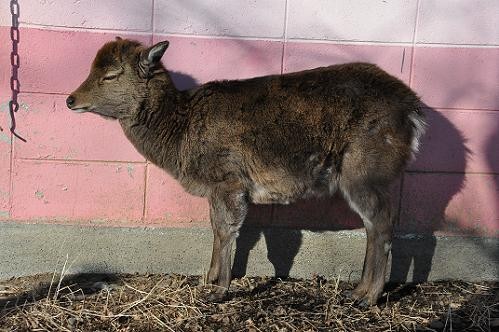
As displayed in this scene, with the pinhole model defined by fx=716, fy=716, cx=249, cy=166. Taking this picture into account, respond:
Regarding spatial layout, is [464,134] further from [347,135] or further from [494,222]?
[347,135]

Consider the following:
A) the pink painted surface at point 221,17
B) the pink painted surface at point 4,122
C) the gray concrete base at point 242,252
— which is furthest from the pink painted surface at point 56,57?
the gray concrete base at point 242,252

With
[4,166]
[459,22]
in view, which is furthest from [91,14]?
[459,22]

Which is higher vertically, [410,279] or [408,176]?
[408,176]

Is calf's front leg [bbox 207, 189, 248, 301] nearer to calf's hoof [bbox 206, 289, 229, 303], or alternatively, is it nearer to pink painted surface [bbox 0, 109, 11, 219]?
calf's hoof [bbox 206, 289, 229, 303]

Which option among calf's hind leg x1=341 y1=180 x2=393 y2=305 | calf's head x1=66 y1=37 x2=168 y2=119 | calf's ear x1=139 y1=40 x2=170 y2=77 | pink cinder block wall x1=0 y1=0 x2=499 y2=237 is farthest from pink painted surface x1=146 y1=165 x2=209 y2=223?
calf's hind leg x1=341 y1=180 x2=393 y2=305

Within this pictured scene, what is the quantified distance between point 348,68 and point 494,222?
5.99ft

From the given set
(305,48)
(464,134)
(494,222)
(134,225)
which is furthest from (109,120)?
(494,222)

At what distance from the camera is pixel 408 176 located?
226 inches

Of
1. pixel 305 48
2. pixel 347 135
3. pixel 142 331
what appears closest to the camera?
pixel 142 331

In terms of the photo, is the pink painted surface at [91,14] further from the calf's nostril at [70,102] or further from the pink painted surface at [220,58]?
the calf's nostril at [70,102]

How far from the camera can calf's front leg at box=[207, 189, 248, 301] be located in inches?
204

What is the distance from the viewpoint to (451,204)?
5.82m

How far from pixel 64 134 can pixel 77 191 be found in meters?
0.46

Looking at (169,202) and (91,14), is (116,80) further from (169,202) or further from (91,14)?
(169,202)
